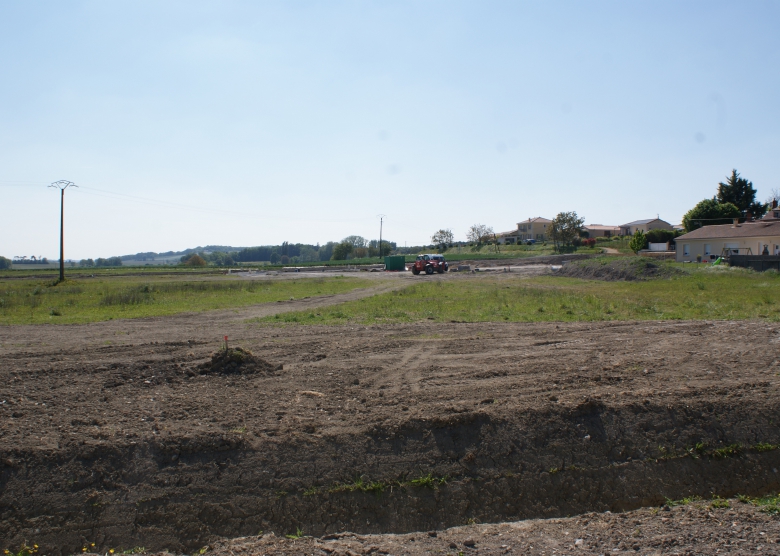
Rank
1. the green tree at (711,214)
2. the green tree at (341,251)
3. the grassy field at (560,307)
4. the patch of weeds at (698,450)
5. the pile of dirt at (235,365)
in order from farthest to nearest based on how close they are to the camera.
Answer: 1. the green tree at (341,251)
2. the green tree at (711,214)
3. the grassy field at (560,307)
4. the pile of dirt at (235,365)
5. the patch of weeds at (698,450)

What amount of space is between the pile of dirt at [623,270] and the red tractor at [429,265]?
15.9 meters

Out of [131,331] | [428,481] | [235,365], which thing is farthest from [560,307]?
[131,331]

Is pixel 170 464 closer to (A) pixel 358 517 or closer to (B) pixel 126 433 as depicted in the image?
(B) pixel 126 433

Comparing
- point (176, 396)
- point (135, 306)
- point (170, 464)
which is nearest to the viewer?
point (170, 464)

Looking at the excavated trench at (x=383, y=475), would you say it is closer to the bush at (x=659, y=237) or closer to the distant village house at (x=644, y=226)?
the bush at (x=659, y=237)

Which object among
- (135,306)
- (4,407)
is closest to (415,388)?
(4,407)

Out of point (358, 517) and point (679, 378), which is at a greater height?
point (679, 378)

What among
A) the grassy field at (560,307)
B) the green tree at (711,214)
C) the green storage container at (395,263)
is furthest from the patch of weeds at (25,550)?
the green tree at (711,214)

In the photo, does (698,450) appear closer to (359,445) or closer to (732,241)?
(359,445)

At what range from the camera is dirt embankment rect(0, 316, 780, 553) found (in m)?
6.36

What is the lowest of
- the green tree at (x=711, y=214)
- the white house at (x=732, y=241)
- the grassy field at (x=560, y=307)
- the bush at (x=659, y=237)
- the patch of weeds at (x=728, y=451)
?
the patch of weeds at (x=728, y=451)

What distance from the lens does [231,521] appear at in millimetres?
6285

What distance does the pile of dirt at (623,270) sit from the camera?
36.7 metres

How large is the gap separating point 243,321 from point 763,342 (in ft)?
49.7
